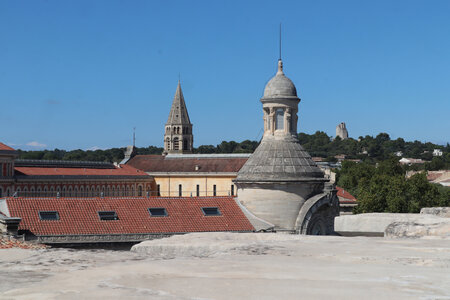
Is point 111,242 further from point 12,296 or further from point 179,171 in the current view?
point 179,171

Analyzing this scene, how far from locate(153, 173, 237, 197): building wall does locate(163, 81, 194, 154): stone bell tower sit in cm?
3288

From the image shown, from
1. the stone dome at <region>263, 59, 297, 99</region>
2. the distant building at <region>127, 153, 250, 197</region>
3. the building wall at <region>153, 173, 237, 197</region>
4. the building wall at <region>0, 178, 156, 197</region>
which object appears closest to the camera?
the stone dome at <region>263, 59, 297, 99</region>

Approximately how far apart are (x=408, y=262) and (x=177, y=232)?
719 inches

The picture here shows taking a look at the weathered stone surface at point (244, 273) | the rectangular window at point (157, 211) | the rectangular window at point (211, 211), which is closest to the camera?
the weathered stone surface at point (244, 273)

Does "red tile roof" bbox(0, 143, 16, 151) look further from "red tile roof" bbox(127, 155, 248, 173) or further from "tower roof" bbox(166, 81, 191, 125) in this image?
"tower roof" bbox(166, 81, 191, 125)

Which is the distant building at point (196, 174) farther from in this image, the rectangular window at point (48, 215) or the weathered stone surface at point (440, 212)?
the rectangular window at point (48, 215)

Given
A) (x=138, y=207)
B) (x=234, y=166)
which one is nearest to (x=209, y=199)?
(x=138, y=207)

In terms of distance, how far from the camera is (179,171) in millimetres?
104062

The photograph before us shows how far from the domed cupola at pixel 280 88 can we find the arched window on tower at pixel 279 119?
Answer: 0.94 metres

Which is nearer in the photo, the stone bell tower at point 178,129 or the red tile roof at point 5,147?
the red tile roof at point 5,147

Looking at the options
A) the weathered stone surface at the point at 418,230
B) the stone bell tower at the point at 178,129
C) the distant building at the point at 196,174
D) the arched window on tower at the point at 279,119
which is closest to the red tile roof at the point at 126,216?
the arched window on tower at the point at 279,119

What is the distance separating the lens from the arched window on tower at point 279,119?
43.8 m

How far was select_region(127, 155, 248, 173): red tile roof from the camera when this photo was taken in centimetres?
9981

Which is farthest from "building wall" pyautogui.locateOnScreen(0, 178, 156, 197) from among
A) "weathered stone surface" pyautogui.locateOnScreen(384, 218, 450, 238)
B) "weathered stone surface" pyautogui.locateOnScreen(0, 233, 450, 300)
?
"weathered stone surface" pyautogui.locateOnScreen(0, 233, 450, 300)
